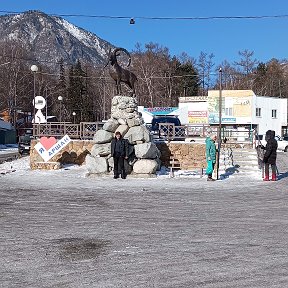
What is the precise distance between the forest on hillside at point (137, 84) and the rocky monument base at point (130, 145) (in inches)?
1853

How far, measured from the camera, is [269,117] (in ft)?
208

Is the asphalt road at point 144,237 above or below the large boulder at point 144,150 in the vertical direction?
below

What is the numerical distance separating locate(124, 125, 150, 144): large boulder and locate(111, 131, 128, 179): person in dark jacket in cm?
77

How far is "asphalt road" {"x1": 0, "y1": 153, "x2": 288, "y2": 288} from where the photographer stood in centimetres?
604

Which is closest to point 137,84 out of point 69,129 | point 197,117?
point 197,117

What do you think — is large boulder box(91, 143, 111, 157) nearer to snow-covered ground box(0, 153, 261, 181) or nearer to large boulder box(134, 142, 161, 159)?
snow-covered ground box(0, 153, 261, 181)

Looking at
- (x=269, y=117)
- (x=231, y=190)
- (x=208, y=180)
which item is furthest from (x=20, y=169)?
(x=269, y=117)

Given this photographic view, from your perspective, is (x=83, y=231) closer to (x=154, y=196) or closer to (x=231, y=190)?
(x=154, y=196)

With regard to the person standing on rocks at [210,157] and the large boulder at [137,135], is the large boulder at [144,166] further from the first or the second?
the person standing on rocks at [210,157]

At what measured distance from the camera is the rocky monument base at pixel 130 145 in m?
18.8

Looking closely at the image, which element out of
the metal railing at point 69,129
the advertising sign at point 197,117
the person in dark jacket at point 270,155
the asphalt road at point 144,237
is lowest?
the asphalt road at point 144,237

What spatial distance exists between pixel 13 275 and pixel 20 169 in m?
16.4

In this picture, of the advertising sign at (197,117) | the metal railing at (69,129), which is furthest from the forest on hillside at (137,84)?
the metal railing at (69,129)

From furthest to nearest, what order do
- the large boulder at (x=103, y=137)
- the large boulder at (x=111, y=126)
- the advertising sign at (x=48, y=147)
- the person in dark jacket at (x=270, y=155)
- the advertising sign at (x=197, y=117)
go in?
the advertising sign at (x=197, y=117)
the advertising sign at (x=48, y=147)
the large boulder at (x=111, y=126)
the large boulder at (x=103, y=137)
the person in dark jacket at (x=270, y=155)
